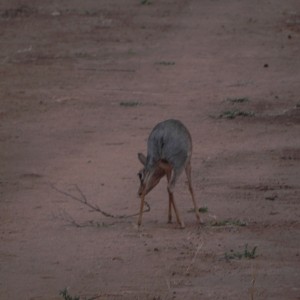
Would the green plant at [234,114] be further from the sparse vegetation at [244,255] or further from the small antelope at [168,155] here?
the sparse vegetation at [244,255]

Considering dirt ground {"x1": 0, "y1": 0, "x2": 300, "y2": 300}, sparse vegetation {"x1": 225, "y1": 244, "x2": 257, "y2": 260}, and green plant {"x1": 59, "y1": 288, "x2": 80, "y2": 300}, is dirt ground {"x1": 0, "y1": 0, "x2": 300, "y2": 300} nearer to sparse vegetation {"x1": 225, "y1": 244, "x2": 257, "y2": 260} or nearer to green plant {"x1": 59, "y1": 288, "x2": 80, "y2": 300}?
sparse vegetation {"x1": 225, "y1": 244, "x2": 257, "y2": 260}

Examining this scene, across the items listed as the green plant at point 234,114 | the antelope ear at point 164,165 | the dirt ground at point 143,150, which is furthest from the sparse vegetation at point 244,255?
the green plant at point 234,114

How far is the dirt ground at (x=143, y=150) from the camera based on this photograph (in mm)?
8469

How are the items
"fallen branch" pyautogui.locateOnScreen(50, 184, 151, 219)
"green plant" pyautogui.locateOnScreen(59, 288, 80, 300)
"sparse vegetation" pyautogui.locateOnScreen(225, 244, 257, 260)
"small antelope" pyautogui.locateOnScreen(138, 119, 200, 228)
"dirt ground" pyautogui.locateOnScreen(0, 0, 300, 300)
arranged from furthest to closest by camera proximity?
"fallen branch" pyautogui.locateOnScreen(50, 184, 151, 219) → "small antelope" pyautogui.locateOnScreen(138, 119, 200, 228) → "sparse vegetation" pyautogui.locateOnScreen(225, 244, 257, 260) → "dirt ground" pyautogui.locateOnScreen(0, 0, 300, 300) → "green plant" pyautogui.locateOnScreen(59, 288, 80, 300)

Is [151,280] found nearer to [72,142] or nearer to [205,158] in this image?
[205,158]

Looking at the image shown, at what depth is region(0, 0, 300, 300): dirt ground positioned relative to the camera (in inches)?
333

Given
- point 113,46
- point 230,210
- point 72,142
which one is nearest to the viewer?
point 230,210

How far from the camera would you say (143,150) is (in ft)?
42.9

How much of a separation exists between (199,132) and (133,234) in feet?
15.6

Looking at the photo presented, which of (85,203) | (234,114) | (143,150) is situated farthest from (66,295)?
(234,114)

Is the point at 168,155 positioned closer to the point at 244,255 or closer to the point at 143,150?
the point at 244,255

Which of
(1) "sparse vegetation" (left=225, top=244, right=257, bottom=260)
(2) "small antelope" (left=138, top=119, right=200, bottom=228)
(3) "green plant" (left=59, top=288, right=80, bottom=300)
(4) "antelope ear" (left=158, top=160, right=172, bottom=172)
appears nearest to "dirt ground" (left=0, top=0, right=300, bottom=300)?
(1) "sparse vegetation" (left=225, top=244, right=257, bottom=260)

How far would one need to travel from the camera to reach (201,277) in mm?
8281

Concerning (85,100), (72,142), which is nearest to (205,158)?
(72,142)
